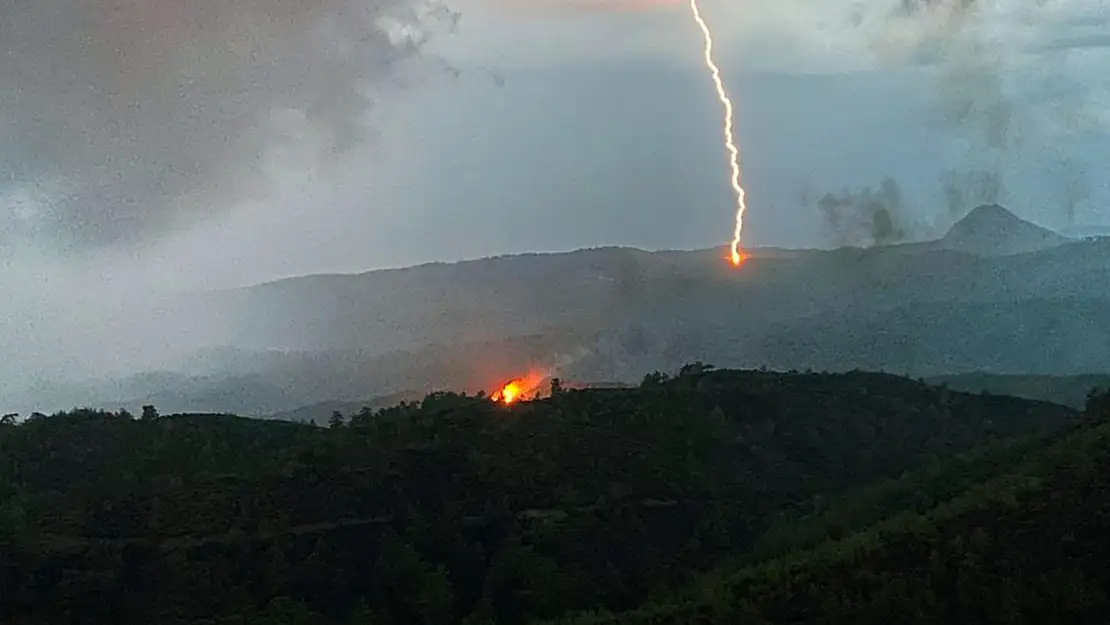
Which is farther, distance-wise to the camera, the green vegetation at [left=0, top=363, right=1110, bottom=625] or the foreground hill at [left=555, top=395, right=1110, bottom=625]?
the green vegetation at [left=0, top=363, right=1110, bottom=625]

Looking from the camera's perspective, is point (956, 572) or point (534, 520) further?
point (534, 520)

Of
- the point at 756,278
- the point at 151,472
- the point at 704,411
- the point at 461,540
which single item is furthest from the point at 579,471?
the point at 756,278

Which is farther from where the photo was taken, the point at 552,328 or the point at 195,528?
the point at 552,328

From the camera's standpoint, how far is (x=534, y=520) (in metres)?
39.2

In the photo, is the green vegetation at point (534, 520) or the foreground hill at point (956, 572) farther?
the green vegetation at point (534, 520)

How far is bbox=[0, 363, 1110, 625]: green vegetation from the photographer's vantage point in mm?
28859

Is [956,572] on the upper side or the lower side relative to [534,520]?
lower

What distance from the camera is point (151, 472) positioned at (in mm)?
40406

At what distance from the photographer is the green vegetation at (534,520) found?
2886 centimetres

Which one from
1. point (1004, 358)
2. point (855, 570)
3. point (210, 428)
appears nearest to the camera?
point (855, 570)

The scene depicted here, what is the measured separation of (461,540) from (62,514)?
12.1 metres

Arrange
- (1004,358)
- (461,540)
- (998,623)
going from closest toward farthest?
(998,623) < (461,540) < (1004,358)

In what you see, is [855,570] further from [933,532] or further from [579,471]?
[579,471]

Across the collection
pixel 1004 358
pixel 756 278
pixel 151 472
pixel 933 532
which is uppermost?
pixel 756 278
